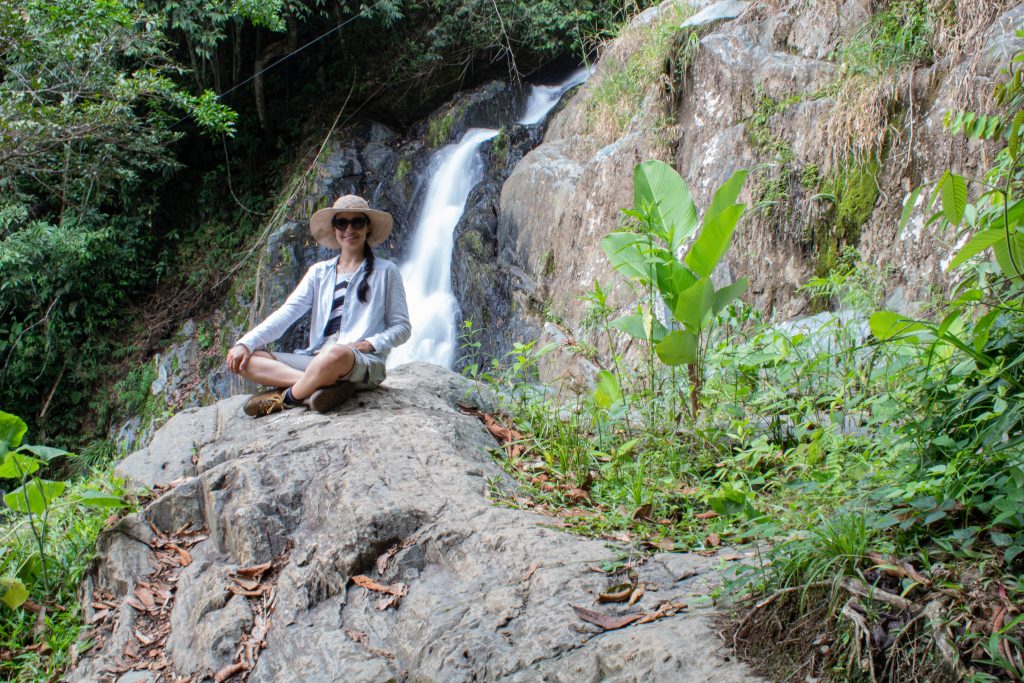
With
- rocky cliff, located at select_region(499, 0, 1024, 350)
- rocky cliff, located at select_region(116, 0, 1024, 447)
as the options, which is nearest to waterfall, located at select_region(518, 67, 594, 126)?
rocky cliff, located at select_region(116, 0, 1024, 447)

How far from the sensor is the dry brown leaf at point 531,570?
2514 mm

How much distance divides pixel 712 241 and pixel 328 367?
2113 millimetres

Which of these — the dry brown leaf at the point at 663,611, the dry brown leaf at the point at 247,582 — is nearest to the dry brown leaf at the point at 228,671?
the dry brown leaf at the point at 247,582

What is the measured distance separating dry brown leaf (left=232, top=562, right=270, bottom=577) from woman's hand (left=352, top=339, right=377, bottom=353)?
4.82ft

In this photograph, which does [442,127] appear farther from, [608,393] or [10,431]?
[10,431]

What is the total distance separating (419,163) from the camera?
12789 millimetres

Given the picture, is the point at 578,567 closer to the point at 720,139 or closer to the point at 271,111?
the point at 720,139

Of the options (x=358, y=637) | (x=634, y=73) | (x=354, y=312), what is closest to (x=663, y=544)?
(x=358, y=637)

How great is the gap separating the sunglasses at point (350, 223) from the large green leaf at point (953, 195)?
3.41 m

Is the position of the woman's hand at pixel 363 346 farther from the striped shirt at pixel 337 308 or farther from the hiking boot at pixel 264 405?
the hiking boot at pixel 264 405

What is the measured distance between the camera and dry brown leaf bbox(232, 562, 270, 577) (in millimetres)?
3137

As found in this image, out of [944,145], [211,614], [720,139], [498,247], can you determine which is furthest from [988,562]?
[498,247]

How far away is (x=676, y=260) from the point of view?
12.6 feet

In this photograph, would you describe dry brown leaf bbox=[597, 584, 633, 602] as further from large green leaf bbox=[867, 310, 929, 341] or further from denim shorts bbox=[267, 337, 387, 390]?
denim shorts bbox=[267, 337, 387, 390]
